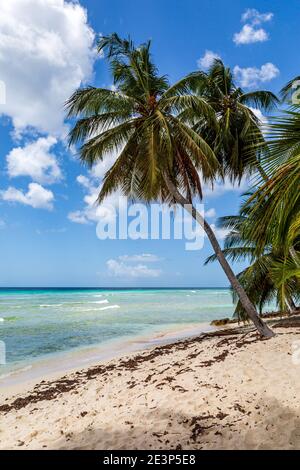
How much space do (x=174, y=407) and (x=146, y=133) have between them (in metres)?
7.50

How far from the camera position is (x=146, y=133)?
33.0 feet

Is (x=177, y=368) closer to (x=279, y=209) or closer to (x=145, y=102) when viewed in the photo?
(x=279, y=209)

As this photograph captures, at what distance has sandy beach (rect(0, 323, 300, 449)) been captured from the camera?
418 centimetres

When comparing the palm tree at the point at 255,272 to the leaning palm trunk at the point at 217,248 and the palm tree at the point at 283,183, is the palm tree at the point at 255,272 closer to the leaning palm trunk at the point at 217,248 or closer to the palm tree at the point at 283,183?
the leaning palm trunk at the point at 217,248

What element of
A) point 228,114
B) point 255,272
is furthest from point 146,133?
point 255,272

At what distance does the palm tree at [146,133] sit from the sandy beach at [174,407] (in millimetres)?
3468

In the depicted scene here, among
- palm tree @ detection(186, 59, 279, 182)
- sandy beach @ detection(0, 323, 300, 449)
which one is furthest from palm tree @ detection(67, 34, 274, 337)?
sandy beach @ detection(0, 323, 300, 449)

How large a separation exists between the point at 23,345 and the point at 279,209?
1375cm

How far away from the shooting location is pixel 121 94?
10.6 metres

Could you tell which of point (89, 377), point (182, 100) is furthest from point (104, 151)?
point (89, 377)

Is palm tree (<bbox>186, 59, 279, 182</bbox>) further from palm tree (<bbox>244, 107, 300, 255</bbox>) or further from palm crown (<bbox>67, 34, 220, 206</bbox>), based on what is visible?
palm tree (<bbox>244, 107, 300, 255</bbox>)

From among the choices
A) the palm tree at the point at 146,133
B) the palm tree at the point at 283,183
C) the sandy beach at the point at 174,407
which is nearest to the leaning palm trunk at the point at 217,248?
the palm tree at the point at 146,133

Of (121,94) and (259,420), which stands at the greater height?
(121,94)

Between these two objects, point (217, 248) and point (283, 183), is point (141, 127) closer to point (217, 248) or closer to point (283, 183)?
point (217, 248)
